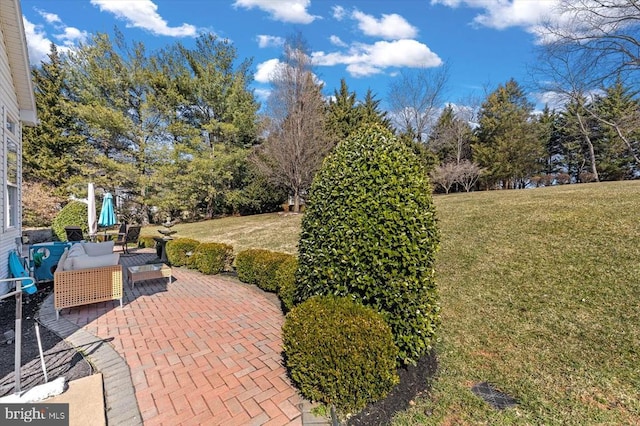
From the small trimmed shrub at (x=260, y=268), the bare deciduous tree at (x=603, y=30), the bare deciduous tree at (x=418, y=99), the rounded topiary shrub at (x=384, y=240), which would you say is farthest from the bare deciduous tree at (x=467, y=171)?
the rounded topiary shrub at (x=384, y=240)

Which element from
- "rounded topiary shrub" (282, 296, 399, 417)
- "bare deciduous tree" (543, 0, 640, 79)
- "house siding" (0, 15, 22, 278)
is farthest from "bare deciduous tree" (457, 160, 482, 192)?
"house siding" (0, 15, 22, 278)

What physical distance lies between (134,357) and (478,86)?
33.7 m

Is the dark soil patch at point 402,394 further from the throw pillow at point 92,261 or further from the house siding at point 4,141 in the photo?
the house siding at point 4,141

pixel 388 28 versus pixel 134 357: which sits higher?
pixel 388 28

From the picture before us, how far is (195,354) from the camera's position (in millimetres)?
3314

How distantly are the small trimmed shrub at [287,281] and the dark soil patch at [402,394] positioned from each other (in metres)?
1.93

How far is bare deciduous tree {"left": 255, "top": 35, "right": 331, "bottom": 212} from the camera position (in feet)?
50.9

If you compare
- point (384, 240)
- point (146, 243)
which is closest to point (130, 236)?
point (146, 243)

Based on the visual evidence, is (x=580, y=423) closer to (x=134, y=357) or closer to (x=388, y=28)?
(x=134, y=357)

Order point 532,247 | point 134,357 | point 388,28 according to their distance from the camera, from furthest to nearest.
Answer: point 388,28
point 532,247
point 134,357

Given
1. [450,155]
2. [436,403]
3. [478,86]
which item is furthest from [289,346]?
[478,86]

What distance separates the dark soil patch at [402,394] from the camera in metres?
2.34

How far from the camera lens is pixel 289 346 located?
2652 mm

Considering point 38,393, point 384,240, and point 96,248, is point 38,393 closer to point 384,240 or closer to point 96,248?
point 384,240
